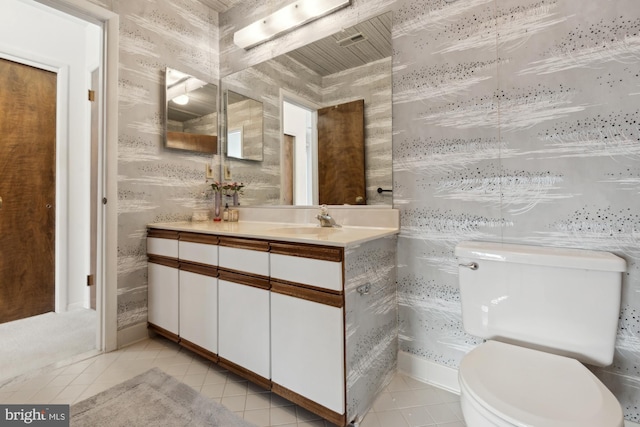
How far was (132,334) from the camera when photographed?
6.73 feet

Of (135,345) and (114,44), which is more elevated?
(114,44)

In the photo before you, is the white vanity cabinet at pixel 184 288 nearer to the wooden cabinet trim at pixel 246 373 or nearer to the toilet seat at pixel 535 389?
the wooden cabinet trim at pixel 246 373

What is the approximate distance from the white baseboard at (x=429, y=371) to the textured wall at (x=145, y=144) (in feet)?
5.89

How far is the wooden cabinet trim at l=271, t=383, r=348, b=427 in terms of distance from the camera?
1.22 meters

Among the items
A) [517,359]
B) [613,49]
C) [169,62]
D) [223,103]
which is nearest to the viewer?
[517,359]

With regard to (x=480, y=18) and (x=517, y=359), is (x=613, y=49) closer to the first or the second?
(x=480, y=18)

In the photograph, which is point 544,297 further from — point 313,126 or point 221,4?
point 221,4

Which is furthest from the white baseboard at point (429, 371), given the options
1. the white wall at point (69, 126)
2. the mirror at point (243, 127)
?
the white wall at point (69, 126)

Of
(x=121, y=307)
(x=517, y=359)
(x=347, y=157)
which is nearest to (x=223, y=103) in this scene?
(x=347, y=157)

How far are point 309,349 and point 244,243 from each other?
0.60 m

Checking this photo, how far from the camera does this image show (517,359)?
3.48 feet

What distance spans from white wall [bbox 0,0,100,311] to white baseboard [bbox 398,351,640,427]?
2834 mm

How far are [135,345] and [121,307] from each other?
28cm

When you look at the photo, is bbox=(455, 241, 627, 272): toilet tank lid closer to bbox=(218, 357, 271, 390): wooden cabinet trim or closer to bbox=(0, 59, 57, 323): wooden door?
bbox=(218, 357, 271, 390): wooden cabinet trim
